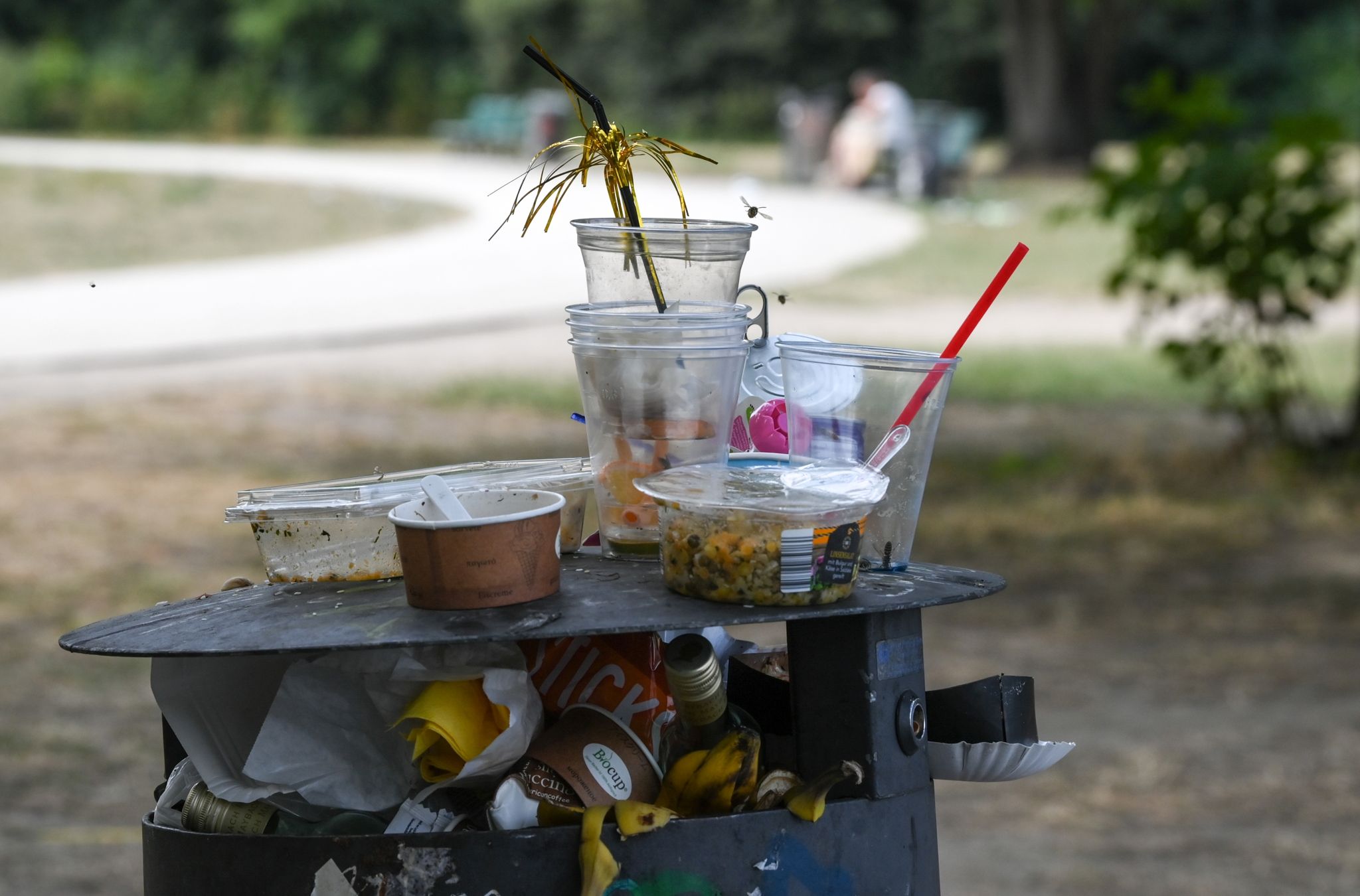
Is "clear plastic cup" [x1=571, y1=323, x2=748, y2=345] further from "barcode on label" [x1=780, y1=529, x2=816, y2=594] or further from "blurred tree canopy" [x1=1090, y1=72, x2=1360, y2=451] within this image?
"blurred tree canopy" [x1=1090, y1=72, x2=1360, y2=451]

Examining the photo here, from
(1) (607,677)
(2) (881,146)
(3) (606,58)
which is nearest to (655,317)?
(1) (607,677)

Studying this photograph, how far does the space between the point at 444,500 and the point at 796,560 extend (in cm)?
37

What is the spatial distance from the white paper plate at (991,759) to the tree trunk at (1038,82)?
23123 millimetres

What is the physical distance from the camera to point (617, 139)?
1.74 metres

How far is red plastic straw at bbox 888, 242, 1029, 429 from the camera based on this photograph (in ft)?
5.55

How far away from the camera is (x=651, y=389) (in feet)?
5.58

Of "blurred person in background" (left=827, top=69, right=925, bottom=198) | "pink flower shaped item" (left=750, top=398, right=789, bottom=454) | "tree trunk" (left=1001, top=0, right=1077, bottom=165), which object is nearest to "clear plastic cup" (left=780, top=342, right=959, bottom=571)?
"pink flower shaped item" (left=750, top=398, right=789, bottom=454)

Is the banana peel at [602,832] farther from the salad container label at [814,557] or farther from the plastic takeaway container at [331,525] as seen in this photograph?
the plastic takeaway container at [331,525]

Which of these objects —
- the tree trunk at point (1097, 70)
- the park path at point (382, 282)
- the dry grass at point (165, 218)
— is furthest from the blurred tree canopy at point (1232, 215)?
the tree trunk at point (1097, 70)

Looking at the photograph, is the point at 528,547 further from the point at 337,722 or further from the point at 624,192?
the point at 624,192

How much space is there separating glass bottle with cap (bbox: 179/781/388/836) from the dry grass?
13.0 metres

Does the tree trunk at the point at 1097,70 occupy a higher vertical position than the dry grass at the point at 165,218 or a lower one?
higher

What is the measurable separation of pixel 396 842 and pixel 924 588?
1.95 feet

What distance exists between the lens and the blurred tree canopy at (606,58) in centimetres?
3041
